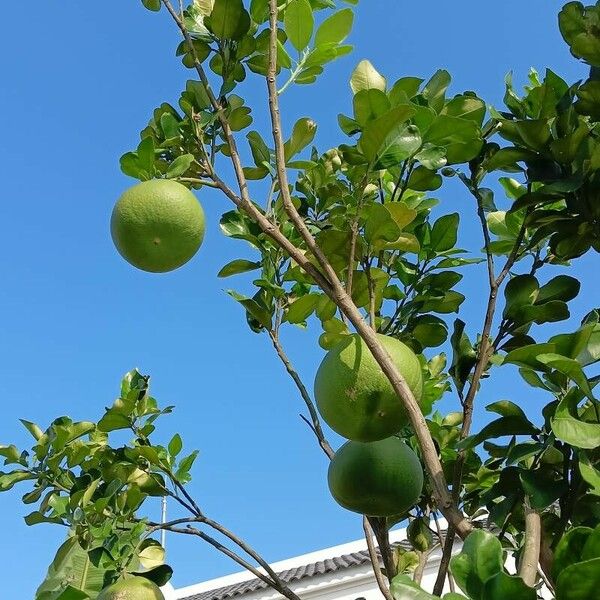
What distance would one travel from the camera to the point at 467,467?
1667 mm

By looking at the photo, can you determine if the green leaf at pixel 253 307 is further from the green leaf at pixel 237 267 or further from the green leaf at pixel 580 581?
the green leaf at pixel 580 581

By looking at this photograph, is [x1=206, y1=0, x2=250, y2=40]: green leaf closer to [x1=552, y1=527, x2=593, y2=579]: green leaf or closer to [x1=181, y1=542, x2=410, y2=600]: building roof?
[x1=552, y1=527, x2=593, y2=579]: green leaf

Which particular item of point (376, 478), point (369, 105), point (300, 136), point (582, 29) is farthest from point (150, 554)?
point (582, 29)

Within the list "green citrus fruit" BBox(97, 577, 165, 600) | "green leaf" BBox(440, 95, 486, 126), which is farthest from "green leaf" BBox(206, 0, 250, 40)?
"green citrus fruit" BBox(97, 577, 165, 600)

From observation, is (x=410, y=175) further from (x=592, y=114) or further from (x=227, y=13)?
(x=227, y=13)

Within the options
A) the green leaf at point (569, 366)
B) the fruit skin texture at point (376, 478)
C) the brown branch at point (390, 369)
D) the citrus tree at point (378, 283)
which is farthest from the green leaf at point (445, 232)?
the green leaf at point (569, 366)

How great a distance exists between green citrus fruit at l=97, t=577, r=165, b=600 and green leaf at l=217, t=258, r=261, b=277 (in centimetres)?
66

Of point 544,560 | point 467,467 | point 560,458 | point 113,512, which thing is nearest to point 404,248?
point 560,458

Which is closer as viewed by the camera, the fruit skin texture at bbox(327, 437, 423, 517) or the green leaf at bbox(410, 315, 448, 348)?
the fruit skin texture at bbox(327, 437, 423, 517)

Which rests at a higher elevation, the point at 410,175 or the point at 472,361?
the point at 410,175

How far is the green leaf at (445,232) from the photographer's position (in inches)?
60.3

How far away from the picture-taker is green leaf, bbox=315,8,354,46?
1469 millimetres

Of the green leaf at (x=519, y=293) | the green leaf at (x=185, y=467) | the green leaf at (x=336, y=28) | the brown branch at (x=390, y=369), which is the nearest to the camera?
the brown branch at (x=390, y=369)

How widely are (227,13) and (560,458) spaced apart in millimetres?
1015
